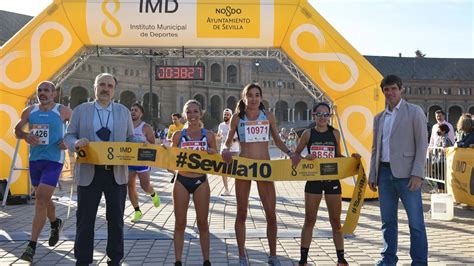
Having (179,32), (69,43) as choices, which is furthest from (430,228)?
(69,43)

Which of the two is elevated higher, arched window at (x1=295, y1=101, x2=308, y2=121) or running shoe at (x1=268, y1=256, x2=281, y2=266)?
arched window at (x1=295, y1=101, x2=308, y2=121)

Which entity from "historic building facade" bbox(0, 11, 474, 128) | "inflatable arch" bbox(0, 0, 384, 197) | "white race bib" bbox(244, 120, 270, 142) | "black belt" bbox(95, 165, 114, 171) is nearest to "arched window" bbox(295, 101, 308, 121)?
"historic building facade" bbox(0, 11, 474, 128)

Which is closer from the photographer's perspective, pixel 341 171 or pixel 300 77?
pixel 341 171

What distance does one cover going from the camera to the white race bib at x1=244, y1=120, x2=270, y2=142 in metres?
5.48

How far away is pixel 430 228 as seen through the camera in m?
7.75

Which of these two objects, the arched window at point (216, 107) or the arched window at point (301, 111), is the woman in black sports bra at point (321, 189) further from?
the arched window at point (301, 111)

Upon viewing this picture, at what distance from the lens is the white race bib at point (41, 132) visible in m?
6.03

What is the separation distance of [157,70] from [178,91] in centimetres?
6402

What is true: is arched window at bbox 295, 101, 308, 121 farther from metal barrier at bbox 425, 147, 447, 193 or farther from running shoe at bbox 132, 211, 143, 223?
running shoe at bbox 132, 211, 143, 223

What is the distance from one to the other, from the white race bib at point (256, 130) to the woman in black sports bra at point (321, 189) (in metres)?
0.48

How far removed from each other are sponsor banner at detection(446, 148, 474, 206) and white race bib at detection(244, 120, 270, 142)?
19.8ft

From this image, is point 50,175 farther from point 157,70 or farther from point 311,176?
point 157,70

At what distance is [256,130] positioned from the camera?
18.0 ft

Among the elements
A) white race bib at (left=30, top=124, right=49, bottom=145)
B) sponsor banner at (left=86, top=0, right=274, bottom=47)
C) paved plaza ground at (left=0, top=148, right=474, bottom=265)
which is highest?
sponsor banner at (left=86, top=0, right=274, bottom=47)
